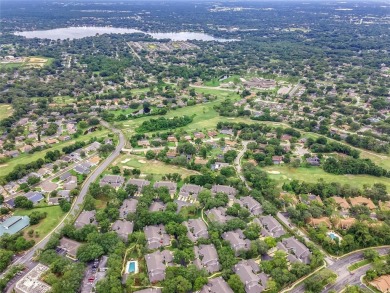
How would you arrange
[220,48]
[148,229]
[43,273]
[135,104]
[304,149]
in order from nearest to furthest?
[43,273], [148,229], [304,149], [135,104], [220,48]

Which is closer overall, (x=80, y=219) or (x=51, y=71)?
(x=80, y=219)

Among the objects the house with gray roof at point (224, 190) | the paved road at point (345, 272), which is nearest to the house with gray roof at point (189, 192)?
the house with gray roof at point (224, 190)

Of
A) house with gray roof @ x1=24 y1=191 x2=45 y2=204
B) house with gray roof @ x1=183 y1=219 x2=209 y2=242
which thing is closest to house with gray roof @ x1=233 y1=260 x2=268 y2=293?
house with gray roof @ x1=183 y1=219 x2=209 y2=242

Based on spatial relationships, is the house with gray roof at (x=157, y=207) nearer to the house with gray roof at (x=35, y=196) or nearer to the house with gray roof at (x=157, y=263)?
the house with gray roof at (x=157, y=263)

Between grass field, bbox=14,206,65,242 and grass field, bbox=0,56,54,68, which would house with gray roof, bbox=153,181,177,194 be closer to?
grass field, bbox=14,206,65,242

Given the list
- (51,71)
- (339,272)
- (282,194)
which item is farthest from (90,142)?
(51,71)

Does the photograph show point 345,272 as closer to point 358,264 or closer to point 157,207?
point 358,264

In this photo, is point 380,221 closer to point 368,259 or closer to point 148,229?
point 368,259
